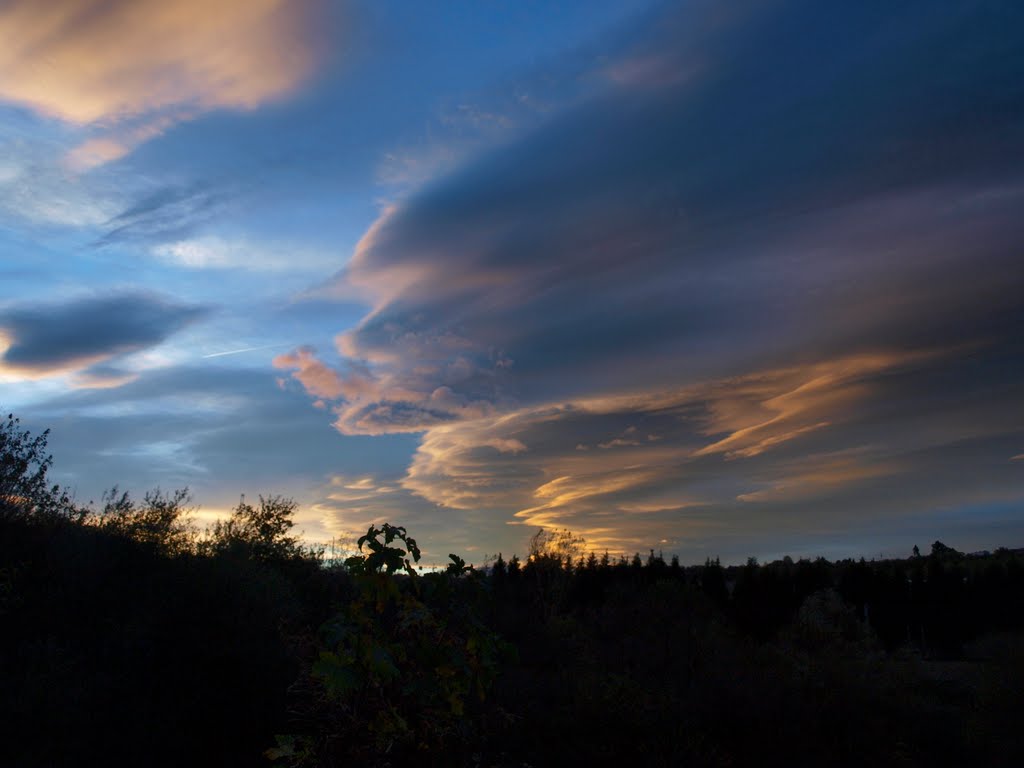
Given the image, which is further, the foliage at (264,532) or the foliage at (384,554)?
the foliage at (264,532)

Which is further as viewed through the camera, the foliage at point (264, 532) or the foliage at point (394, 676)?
the foliage at point (264, 532)

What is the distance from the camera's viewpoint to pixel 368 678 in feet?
16.4

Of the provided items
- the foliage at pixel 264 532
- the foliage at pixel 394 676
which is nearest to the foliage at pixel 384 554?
the foliage at pixel 394 676

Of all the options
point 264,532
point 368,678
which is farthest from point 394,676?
point 264,532

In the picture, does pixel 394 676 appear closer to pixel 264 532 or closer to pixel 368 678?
pixel 368 678

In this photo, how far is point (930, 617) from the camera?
1764 inches

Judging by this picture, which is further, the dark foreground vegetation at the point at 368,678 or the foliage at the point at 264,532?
the foliage at the point at 264,532

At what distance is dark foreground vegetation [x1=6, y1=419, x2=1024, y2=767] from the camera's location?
202 inches

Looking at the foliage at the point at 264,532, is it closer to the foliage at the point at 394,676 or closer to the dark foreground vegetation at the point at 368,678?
the dark foreground vegetation at the point at 368,678

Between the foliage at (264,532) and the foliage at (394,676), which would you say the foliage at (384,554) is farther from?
the foliage at (264,532)

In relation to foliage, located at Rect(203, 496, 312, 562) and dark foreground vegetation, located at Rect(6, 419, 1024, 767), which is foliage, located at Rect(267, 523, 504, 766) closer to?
dark foreground vegetation, located at Rect(6, 419, 1024, 767)

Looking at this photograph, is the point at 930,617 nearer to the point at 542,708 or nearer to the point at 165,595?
the point at 542,708

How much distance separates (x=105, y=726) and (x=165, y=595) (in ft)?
11.2

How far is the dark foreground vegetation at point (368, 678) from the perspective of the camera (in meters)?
5.14
